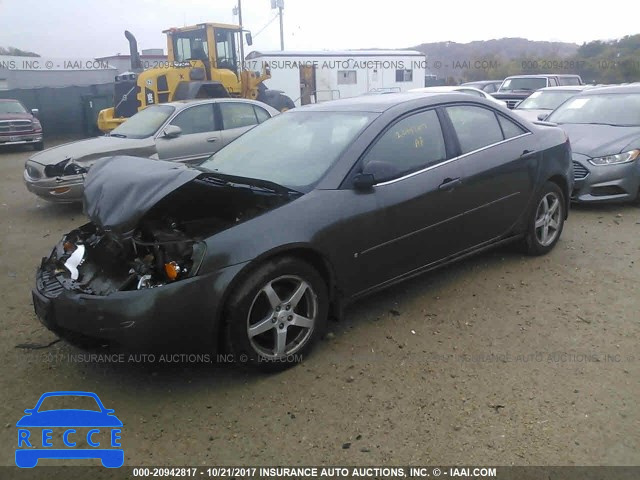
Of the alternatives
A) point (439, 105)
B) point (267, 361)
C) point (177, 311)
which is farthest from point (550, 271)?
point (177, 311)

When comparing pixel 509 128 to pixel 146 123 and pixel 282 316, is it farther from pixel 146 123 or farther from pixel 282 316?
pixel 146 123

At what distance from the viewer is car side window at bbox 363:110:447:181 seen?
3.72m

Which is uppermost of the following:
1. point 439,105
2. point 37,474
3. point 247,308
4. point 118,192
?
point 439,105

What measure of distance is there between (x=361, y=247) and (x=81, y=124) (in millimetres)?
20928

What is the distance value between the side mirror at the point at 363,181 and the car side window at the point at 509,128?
5.67 feet

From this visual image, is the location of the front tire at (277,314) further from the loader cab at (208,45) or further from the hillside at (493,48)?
the hillside at (493,48)

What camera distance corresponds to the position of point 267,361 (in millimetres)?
3184

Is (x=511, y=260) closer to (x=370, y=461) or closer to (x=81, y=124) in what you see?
(x=370, y=461)

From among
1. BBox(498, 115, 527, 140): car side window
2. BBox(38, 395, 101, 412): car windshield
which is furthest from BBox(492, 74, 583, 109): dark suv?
BBox(38, 395, 101, 412): car windshield

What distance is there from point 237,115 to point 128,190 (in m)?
5.92

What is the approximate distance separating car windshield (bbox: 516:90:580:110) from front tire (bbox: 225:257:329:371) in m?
10.6

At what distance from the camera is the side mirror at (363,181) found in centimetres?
352

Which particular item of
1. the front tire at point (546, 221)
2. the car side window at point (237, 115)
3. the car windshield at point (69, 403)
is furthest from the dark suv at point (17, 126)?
the front tire at point (546, 221)

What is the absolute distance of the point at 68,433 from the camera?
9.11 ft
